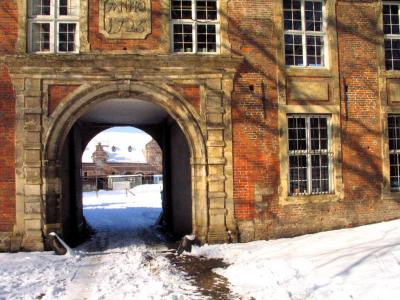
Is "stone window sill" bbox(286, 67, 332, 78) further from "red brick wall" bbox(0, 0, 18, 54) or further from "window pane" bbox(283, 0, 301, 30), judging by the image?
"red brick wall" bbox(0, 0, 18, 54)

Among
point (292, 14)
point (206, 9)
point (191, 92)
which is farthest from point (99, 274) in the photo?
point (292, 14)

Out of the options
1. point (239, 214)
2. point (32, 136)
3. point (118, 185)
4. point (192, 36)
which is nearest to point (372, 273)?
point (239, 214)

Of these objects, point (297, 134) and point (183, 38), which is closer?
point (183, 38)

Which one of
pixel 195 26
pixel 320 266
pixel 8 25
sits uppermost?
pixel 195 26

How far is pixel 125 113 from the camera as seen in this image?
1577 centimetres

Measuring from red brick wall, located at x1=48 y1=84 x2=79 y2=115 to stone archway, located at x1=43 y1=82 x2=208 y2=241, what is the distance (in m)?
0.16

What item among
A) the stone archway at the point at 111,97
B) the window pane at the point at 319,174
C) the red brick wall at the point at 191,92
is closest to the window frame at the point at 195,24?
the red brick wall at the point at 191,92

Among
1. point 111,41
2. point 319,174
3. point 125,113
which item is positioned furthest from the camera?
point 125,113

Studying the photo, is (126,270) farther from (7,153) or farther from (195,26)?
(195,26)

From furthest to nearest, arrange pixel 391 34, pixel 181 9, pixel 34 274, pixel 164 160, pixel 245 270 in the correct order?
pixel 164 160, pixel 391 34, pixel 181 9, pixel 34 274, pixel 245 270

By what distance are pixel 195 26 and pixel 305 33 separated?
10.1 feet

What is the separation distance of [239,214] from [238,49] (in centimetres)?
433

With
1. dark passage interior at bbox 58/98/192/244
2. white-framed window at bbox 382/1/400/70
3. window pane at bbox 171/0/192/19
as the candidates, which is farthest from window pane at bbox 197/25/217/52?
white-framed window at bbox 382/1/400/70

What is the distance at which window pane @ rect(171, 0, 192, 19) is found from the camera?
11.1 m
